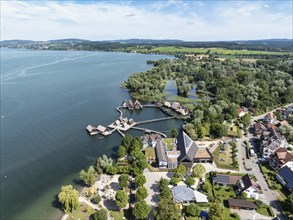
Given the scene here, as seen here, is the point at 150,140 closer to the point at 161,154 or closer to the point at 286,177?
the point at 161,154

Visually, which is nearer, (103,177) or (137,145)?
(103,177)

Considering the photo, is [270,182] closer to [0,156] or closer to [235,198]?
[235,198]

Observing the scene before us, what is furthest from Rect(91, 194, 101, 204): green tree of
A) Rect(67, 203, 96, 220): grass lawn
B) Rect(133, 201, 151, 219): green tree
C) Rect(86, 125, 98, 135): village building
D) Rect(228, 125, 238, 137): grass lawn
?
Rect(228, 125, 238, 137): grass lawn

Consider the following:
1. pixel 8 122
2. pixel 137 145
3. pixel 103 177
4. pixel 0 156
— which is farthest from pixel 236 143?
pixel 8 122

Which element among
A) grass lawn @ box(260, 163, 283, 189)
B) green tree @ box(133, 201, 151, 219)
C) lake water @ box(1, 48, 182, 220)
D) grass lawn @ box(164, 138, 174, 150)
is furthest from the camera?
grass lawn @ box(164, 138, 174, 150)

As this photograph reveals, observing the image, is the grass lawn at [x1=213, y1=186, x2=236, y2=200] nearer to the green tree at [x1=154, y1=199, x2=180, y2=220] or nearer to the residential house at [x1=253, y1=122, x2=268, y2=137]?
the green tree at [x1=154, y1=199, x2=180, y2=220]
